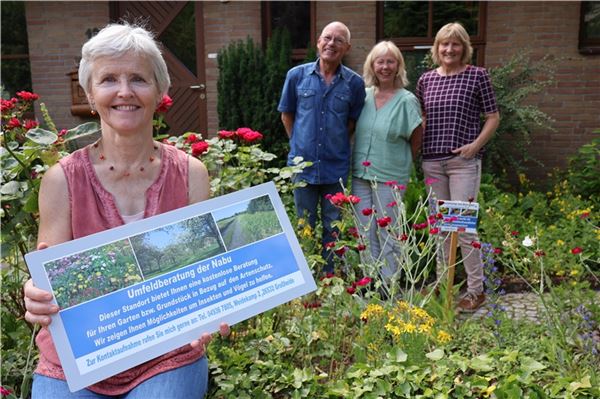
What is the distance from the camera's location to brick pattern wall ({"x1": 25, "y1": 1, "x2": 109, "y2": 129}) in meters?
7.65

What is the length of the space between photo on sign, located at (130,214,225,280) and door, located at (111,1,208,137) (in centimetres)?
594

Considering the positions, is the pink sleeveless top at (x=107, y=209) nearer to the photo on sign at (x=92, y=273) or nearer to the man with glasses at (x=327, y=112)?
the photo on sign at (x=92, y=273)

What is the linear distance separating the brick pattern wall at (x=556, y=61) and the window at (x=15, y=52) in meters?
6.11

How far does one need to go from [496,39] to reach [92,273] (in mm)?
6207

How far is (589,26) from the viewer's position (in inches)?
261

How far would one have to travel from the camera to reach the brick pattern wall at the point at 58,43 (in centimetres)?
765

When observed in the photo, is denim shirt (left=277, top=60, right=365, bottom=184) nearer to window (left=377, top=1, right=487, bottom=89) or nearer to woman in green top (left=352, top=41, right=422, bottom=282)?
woman in green top (left=352, top=41, right=422, bottom=282)

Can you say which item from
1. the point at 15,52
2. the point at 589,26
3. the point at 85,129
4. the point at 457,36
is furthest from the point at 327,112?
the point at 15,52

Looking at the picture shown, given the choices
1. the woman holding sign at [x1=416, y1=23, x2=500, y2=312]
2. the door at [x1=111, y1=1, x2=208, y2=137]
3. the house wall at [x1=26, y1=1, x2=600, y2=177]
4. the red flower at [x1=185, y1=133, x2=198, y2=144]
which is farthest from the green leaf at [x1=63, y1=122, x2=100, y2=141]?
the door at [x1=111, y1=1, x2=208, y2=137]

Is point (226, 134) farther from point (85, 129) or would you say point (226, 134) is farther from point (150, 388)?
point (150, 388)

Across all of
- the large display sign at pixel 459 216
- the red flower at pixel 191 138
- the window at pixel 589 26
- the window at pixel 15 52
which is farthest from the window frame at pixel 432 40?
the window at pixel 15 52

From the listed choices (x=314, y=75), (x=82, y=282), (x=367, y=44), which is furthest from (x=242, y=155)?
(x=367, y=44)

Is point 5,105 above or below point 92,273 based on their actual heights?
above

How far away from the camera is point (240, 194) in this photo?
5.56ft
